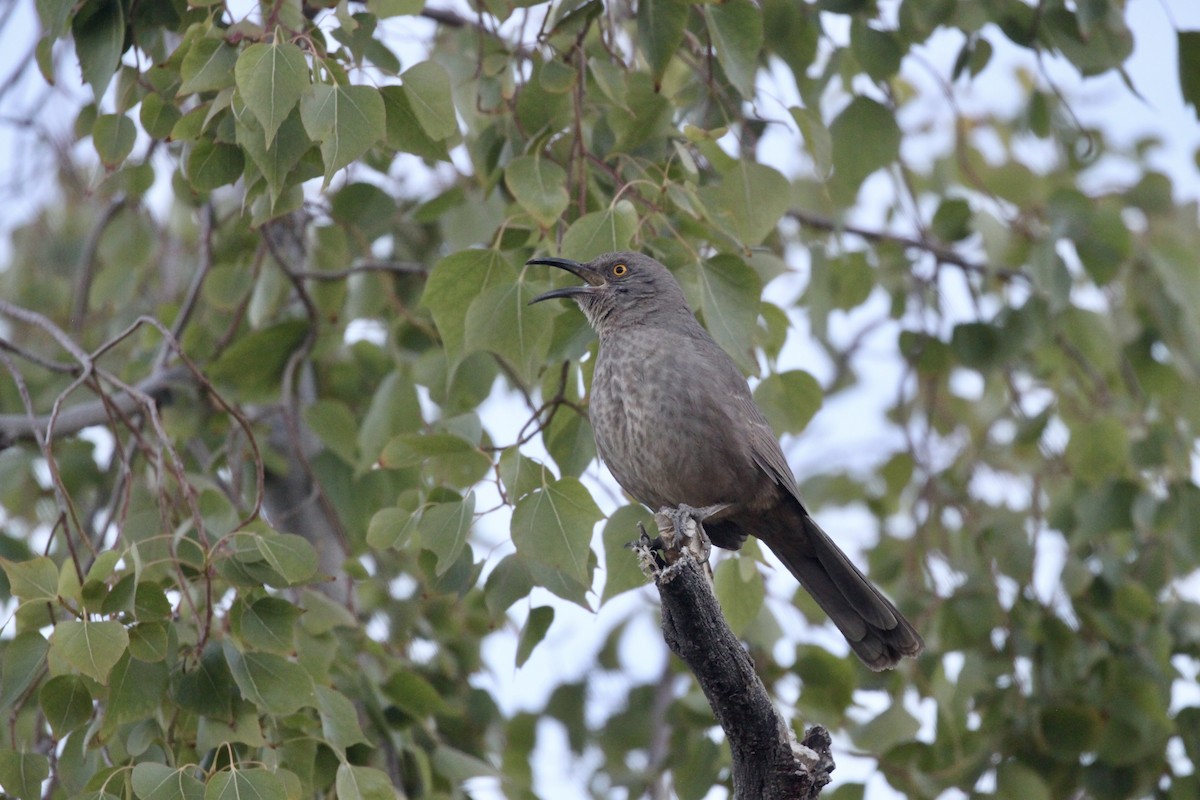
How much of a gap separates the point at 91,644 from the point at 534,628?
4.23ft

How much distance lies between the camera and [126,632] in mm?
2902

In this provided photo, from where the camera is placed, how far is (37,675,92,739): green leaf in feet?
10.0

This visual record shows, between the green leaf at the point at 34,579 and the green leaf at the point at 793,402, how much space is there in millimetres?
2036

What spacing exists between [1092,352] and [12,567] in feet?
13.9

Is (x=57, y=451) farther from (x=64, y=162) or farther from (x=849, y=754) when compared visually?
(x=849, y=754)

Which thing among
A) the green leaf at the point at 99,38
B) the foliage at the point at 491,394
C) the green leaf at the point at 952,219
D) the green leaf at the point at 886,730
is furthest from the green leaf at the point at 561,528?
the green leaf at the point at 952,219

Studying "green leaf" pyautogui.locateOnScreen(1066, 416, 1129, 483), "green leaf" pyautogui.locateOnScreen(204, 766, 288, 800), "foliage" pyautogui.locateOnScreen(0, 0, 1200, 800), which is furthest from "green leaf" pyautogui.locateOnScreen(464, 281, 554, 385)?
"green leaf" pyautogui.locateOnScreen(1066, 416, 1129, 483)

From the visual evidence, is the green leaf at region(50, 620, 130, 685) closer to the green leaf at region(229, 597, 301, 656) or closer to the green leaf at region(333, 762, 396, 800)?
the green leaf at region(229, 597, 301, 656)

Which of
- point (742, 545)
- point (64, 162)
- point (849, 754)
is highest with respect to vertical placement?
point (64, 162)

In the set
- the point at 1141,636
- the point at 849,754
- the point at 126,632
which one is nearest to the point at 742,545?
the point at 849,754

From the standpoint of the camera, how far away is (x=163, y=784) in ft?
9.32

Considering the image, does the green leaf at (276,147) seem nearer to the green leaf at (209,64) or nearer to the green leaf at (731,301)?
the green leaf at (209,64)

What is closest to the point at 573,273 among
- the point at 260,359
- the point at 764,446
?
the point at 764,446

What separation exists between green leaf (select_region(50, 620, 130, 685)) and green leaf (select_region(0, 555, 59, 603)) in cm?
18
